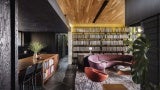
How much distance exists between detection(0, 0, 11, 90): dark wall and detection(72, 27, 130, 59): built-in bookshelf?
36.5 ft

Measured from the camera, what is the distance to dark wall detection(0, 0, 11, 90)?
5.17ft

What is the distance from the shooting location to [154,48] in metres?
3.46

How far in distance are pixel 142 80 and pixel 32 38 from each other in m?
13.3

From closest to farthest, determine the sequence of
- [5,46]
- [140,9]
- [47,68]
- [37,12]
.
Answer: [5,46]
[140,9]
[37,12]
[47,68]

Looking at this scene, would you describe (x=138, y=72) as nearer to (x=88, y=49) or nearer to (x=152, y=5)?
(x=152, y=5)

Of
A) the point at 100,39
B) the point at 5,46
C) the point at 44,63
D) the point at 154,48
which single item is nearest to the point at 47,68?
the point at 44,63

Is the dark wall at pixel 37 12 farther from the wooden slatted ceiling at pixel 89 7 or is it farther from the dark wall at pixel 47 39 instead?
the dark wall at pixel 47 39

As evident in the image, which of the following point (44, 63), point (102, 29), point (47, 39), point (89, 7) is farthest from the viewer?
point (47, 39)

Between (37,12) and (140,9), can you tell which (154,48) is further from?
(37,12)

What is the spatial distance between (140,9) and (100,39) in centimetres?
885

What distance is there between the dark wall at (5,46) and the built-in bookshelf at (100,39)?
11118 millimetres

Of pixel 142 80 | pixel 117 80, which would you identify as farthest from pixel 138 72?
pixel 117 80

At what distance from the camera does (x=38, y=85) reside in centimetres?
682

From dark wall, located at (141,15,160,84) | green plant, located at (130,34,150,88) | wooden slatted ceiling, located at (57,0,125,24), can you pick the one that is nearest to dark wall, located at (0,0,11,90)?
green plant, located at (130,34,150,88)
